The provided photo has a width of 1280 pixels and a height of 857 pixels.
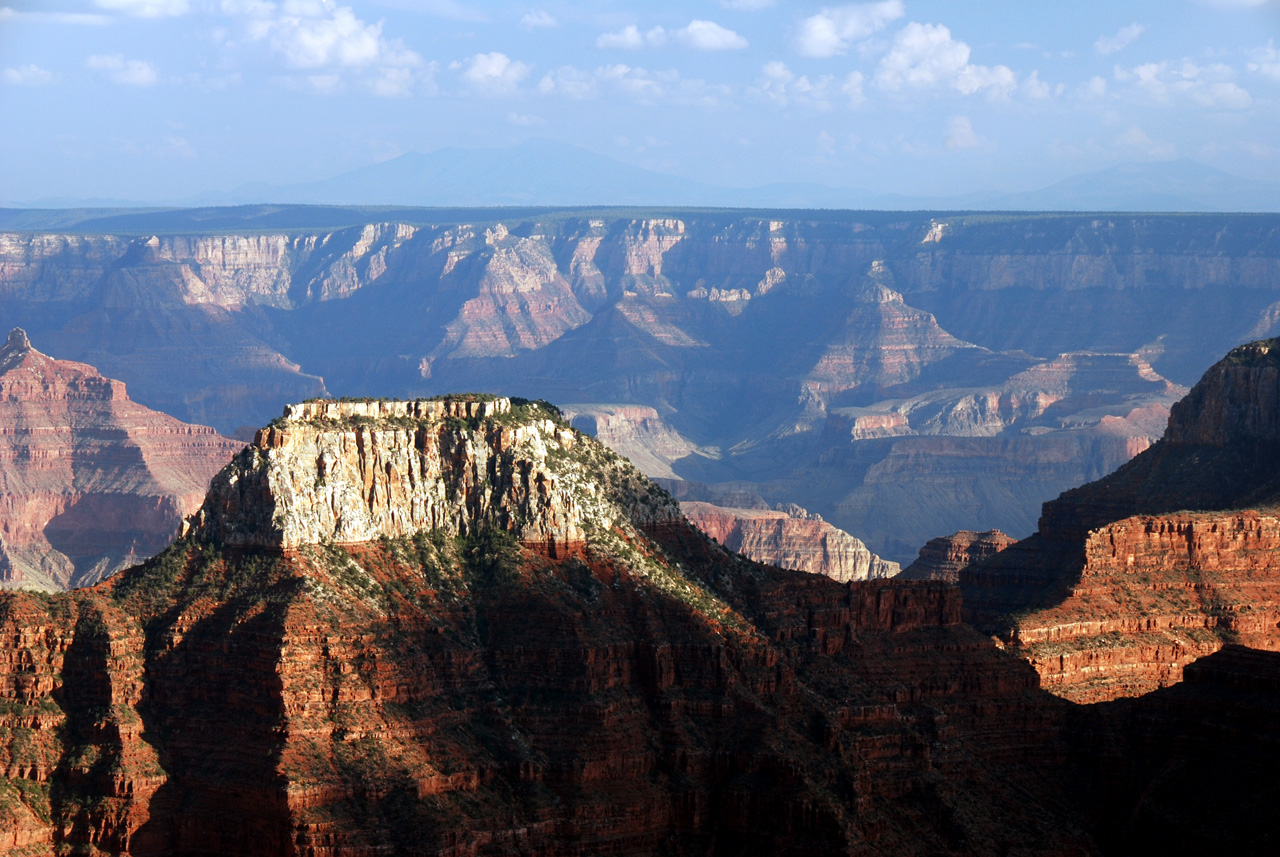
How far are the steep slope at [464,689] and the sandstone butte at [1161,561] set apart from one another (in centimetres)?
1913

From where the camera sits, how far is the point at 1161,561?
155 meters

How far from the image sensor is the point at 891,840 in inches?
4281

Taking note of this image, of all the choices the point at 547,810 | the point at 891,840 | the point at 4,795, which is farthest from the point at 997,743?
the point at 4,795

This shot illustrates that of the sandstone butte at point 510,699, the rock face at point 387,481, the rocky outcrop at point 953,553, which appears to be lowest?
the rocky outcrop at point 953,553

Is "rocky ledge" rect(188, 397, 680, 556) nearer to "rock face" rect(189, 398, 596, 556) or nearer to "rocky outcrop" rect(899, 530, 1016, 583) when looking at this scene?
"rock face" rect(189, 398, 596, 556)

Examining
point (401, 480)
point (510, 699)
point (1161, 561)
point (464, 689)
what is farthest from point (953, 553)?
point (464, 689)

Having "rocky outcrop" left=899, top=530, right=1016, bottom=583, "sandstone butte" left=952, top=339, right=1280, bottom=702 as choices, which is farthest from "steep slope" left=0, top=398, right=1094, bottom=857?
"rocky outcrop" left=899, top=530, right=1016, bottom=583

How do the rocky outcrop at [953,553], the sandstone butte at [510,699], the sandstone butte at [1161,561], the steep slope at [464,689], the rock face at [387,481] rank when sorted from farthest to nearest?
the rocky outcrop at [953,553]
the sandstone butte at [1161,561]
the rock face at [387,481]
the sandstone butte at [510,699]
the steep slope at [464,689]

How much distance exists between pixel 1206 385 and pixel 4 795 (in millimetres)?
101017

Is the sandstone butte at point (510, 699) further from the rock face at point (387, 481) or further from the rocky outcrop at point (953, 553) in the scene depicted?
the rocky outcrop at point (953, 553)

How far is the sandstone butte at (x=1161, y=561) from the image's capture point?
145750 mm

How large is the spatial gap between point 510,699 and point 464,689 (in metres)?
1.94

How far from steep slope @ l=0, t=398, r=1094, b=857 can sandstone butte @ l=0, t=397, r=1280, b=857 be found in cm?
14

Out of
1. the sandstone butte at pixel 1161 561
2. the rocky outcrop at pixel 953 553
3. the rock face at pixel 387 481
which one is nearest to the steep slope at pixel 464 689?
the rock face at pixel 387 481
